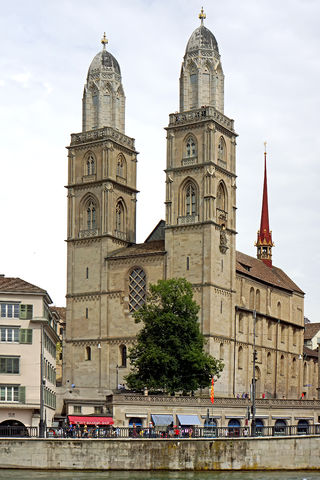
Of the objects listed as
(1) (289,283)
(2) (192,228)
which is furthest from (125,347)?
(1) (289,283)

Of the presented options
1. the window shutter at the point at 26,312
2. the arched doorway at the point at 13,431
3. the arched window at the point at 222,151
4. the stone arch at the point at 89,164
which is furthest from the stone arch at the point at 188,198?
the arched doorway at the point at 13,431

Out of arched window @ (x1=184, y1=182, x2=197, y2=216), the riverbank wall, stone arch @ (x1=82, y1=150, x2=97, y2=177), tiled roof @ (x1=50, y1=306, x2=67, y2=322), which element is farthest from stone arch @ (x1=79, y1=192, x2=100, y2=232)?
the riverbank wall

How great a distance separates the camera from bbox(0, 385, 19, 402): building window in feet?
245

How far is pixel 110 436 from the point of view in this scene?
70.5m

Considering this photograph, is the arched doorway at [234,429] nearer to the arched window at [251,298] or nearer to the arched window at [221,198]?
the arched window at [221,198]

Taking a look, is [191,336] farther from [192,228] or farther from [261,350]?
[261,350]

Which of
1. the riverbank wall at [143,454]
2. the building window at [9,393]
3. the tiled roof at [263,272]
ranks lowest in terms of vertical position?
the riverbank wall at [143,454]

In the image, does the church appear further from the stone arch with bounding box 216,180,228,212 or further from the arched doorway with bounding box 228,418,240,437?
the arched doorway with bounding box 228,418,240,437

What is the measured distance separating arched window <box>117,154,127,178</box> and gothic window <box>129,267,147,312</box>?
12.4 meters

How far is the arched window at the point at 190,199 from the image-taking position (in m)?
110

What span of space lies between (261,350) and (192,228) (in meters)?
20.3

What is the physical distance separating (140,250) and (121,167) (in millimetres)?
11306

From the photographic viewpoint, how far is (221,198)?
4402 inches

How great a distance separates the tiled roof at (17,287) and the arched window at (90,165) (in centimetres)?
3868
